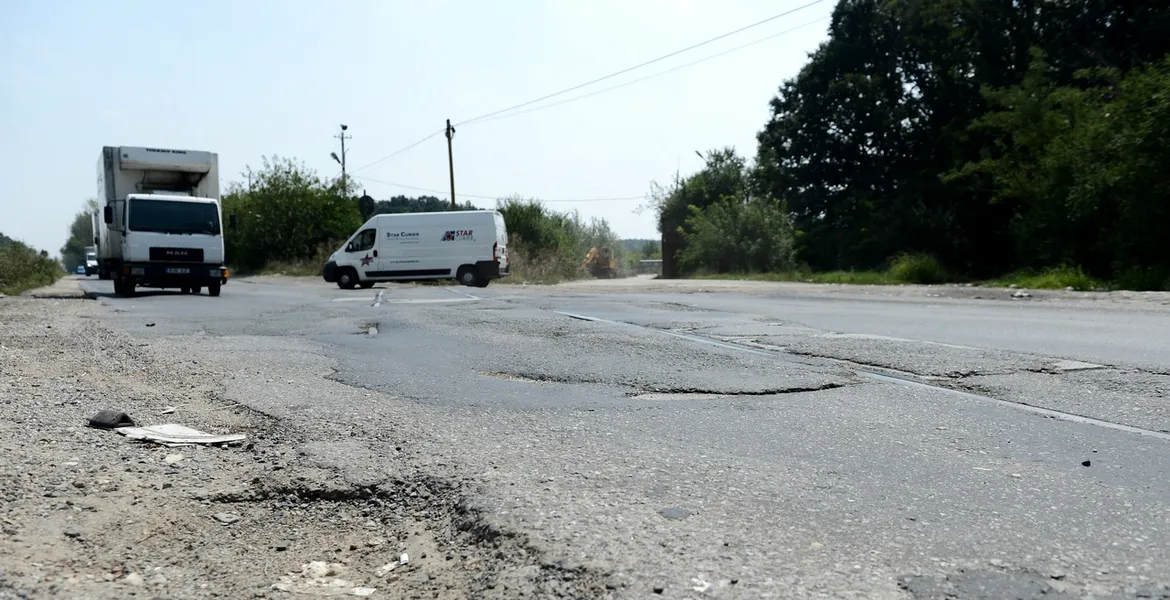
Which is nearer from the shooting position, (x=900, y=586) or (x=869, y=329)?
(x=900, y=586)

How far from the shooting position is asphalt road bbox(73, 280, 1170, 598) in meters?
3.00

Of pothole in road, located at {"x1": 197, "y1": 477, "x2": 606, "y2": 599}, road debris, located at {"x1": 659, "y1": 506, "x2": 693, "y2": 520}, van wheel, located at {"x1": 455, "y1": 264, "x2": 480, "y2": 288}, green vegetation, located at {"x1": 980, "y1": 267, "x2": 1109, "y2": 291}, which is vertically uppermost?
van wheel, located at {"x1": 455, "y1": 264, "x2": 480, "y2": 288}

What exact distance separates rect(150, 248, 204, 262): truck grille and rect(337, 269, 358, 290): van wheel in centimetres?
850

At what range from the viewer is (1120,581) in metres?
2.82

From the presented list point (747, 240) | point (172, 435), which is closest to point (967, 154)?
point (747, 240)

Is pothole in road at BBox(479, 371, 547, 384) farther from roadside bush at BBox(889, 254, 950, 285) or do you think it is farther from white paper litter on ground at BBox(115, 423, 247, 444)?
roadside bush at BBox(889, 254, 950, 285)

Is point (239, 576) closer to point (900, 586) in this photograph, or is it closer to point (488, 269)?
point (900, 586)

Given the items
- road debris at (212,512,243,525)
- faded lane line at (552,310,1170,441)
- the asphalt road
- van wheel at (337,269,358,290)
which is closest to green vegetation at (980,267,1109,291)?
the asphalt road

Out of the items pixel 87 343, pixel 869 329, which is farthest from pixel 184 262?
pixel 869 329

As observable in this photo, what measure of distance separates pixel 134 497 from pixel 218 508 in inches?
13.7

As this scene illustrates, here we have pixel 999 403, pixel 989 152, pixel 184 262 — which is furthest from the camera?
pixel 989 152

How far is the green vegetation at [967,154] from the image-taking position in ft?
71.6

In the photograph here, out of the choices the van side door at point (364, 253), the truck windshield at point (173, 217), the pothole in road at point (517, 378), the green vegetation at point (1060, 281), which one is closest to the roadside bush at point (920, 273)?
the green vegetation at point (1060, 281)

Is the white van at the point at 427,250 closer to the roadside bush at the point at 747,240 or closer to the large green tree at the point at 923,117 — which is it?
the large green tree at the point at 923,117
